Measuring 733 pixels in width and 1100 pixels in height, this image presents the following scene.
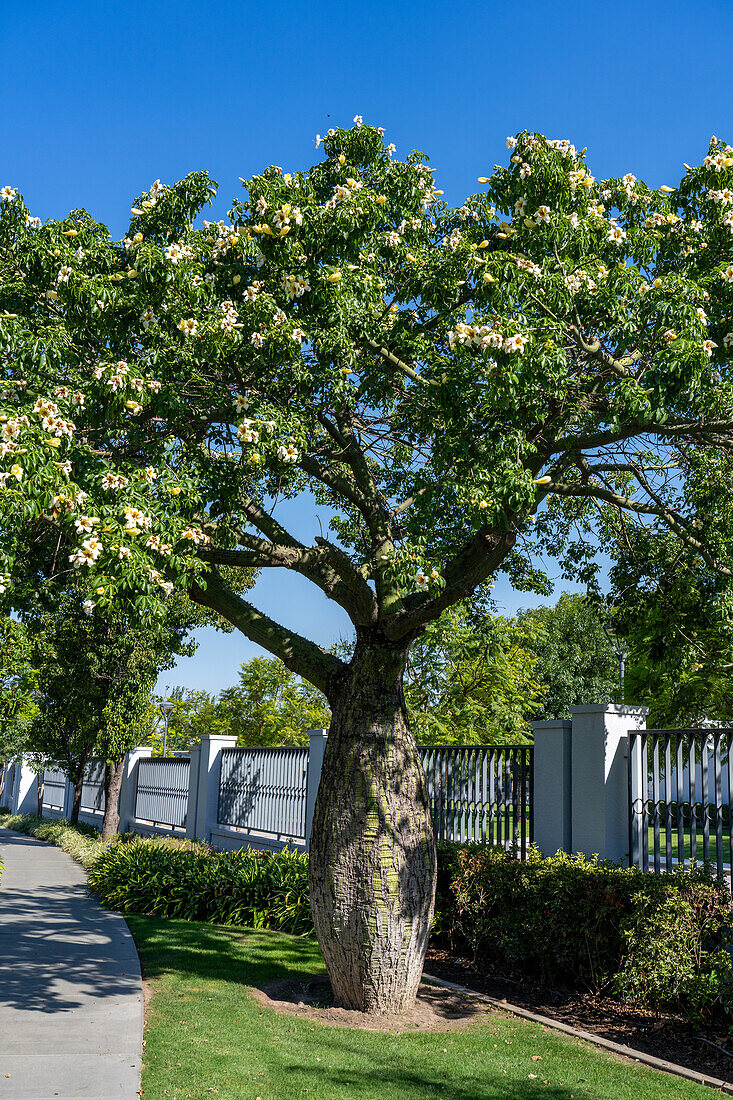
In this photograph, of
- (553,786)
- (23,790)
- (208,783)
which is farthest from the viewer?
(23,790)

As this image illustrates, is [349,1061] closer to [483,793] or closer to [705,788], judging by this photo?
[705,788]

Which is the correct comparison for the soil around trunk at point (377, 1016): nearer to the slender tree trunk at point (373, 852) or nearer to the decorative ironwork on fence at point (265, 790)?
the slender tree trunk at point (373, 852)

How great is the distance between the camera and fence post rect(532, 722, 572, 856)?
9.22 m

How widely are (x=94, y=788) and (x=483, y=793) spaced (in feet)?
63.4

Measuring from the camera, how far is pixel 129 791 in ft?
72.4

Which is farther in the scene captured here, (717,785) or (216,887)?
(216,887)

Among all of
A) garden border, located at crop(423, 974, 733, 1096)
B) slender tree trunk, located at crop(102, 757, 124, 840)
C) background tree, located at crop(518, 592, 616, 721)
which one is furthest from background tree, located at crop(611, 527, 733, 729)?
background tree, located at crop(518, 592, 616, 721)

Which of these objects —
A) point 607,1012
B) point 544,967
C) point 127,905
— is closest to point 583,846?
point 544,967

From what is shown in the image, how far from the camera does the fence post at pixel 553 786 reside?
30.2 ft

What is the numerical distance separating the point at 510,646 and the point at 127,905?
37.3ft

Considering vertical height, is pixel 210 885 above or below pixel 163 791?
below

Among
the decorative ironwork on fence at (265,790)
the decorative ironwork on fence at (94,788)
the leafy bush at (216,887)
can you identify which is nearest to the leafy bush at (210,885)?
the leafy bush at (216,887)

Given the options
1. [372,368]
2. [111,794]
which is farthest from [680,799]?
[111,794]

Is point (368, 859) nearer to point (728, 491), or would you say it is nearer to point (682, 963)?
point (682, 963)
